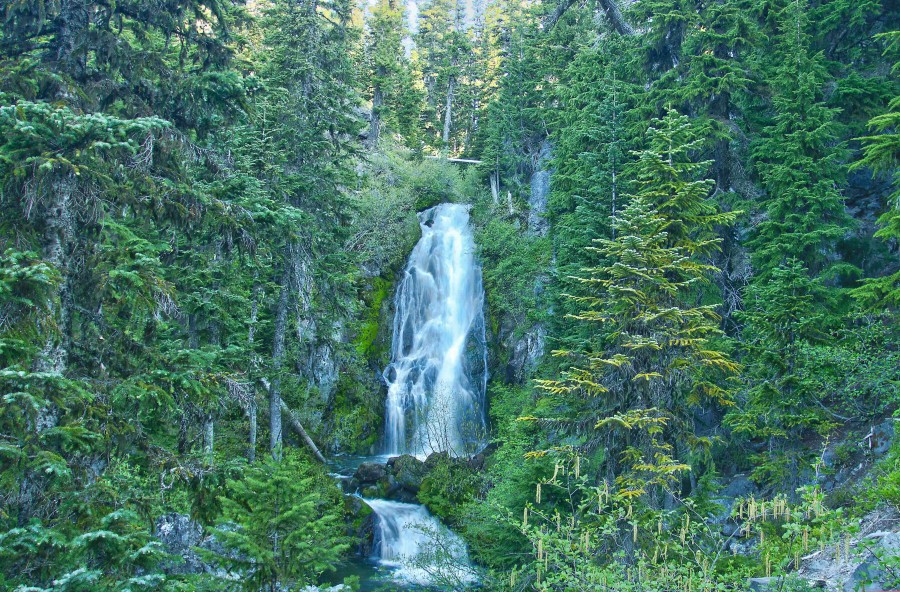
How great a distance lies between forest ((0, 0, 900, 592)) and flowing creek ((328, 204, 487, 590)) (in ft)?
0.50

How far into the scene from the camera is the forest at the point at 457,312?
6.49 meters

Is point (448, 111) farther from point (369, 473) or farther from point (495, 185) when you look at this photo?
point (369, 473)

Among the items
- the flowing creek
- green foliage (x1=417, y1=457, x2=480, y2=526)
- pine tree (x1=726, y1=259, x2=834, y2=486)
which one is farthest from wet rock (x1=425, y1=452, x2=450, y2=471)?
pine tree (x1=726, y1=259, x2=834, y2=486)

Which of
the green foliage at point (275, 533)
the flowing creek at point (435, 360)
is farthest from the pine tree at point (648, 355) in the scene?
the flowing creek at point (435, 360)

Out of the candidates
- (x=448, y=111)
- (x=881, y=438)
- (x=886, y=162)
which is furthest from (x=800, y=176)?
(x=448, y=111)

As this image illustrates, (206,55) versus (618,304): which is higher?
(206,55)

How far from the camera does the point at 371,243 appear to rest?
29516mm

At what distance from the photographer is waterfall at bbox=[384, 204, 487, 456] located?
2586cm

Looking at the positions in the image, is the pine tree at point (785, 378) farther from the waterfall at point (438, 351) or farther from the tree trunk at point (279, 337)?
the waterfall at point (438, 351)

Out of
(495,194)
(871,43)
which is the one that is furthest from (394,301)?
(871,43)

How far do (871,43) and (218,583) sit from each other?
79.6 ft

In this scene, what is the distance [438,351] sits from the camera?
2862cm

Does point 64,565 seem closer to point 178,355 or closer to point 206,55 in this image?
point 178,355

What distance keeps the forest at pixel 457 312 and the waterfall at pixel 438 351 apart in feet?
0.48
